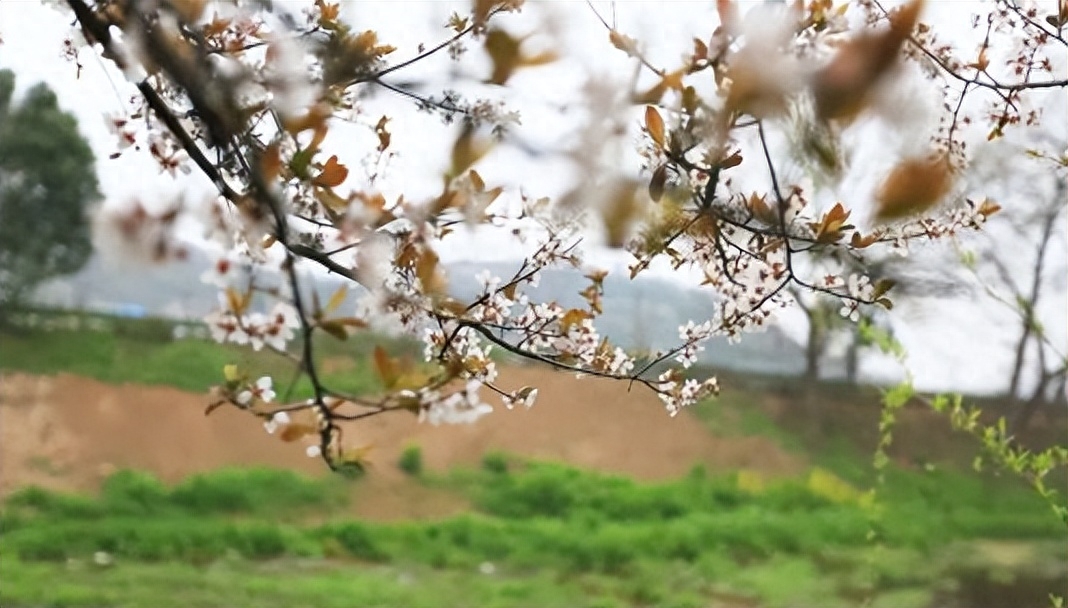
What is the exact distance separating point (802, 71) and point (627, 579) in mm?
510

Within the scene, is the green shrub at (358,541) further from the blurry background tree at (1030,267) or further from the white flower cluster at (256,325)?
the blurry background tree at (1030,267)

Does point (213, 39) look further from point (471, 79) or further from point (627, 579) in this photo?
point (627, 579)

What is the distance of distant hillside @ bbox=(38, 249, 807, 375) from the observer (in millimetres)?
770

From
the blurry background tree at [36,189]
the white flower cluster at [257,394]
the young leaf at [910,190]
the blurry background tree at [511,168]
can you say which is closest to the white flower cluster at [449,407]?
the blurry background tree at [511,168]

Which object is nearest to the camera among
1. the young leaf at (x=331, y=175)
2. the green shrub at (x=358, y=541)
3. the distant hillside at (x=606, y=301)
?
the young leaf at (x=331, y=175)

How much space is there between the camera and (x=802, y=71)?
0.57 metres

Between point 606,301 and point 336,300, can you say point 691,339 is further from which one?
point 336,300

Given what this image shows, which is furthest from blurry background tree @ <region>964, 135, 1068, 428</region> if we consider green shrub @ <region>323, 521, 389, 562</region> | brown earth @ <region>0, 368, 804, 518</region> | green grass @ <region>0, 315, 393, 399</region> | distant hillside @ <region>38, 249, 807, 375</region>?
green grass @ <region>0, 315, 393, 399</region>

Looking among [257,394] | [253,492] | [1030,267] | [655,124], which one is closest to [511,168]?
[655,124]

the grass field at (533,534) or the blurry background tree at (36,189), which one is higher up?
the blurry background tree at (36,189)

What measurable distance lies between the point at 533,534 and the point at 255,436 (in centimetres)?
27

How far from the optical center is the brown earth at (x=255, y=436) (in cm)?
85

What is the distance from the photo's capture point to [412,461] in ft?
2.88

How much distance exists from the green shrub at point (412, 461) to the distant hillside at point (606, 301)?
191 mm
